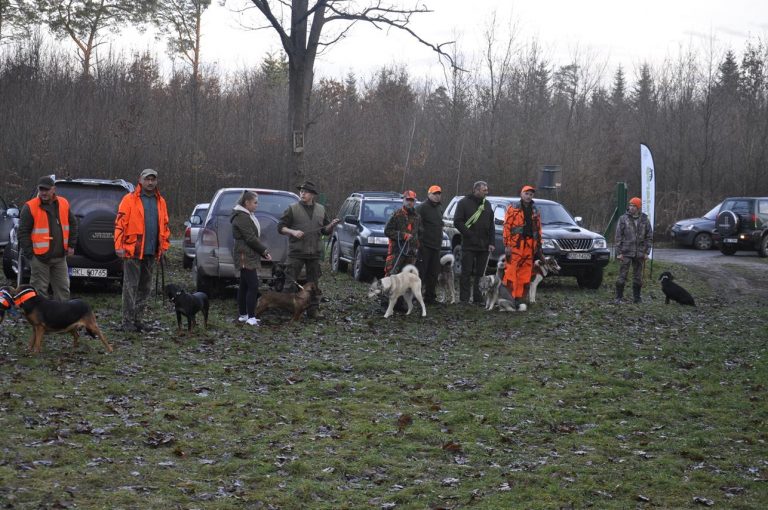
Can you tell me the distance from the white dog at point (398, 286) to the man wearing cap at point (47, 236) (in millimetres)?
4686

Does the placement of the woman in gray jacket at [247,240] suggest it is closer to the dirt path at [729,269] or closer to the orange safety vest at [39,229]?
the orange safety vest at [39,229]

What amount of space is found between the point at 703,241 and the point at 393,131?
16262 millimetres

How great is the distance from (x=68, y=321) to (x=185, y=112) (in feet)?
92.9

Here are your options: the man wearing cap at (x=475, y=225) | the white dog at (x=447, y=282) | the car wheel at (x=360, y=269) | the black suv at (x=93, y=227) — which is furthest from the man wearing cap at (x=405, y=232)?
the black suv at (x=93, y=227)

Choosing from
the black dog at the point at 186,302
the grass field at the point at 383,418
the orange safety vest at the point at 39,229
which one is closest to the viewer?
the grass field at the point at 383,418

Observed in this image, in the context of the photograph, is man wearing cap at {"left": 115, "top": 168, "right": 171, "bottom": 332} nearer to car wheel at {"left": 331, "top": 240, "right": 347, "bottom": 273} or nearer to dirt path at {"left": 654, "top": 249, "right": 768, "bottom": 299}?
car wheel at {"left": 331, "top": 240, "right": 347, "bottom": 273}

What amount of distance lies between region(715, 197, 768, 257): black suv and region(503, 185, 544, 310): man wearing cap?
16.9 m

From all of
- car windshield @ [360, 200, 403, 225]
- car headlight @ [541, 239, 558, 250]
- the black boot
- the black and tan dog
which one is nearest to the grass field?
the black and tan dog

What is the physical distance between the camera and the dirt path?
20.6 meters

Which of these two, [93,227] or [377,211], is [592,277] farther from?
[93,227]

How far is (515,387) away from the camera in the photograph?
9398 mm

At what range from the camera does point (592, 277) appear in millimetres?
19203

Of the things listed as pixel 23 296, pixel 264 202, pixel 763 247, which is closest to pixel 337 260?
pixel 264 202

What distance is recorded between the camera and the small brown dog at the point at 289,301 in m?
13.1
